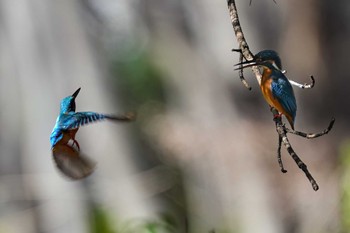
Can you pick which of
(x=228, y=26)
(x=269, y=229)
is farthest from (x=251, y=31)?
(x=269, y=229)

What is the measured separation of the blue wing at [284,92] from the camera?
0.38 m

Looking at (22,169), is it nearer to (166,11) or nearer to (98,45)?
(98,45)

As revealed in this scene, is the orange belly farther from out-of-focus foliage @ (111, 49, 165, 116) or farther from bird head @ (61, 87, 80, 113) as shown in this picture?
out-of-focus foliage @ (111, 49, 165, 116)

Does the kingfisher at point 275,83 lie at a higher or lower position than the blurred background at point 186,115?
higher

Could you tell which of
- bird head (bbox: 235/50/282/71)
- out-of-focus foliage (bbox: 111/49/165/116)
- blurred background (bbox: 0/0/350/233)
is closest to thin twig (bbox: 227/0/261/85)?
bird head (bbox: 235/50/282/71)

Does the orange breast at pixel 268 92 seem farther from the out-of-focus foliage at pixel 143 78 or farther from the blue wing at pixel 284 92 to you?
the out-of-focus foliage at pixel 143 78

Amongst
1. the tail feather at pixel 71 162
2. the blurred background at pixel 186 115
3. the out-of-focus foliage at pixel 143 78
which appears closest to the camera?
the tail feather at pixel 71 162

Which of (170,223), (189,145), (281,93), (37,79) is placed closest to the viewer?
(281,93)

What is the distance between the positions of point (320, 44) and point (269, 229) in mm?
1012

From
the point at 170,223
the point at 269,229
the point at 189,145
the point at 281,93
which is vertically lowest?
the point at 269,229

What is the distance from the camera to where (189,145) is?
4.73m

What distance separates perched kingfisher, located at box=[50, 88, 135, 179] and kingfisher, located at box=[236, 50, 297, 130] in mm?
65

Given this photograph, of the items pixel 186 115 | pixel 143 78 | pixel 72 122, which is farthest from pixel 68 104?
pixel 143 78

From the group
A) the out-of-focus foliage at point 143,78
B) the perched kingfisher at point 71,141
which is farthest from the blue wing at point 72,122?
the out-of-focus foliage at point 143,78
